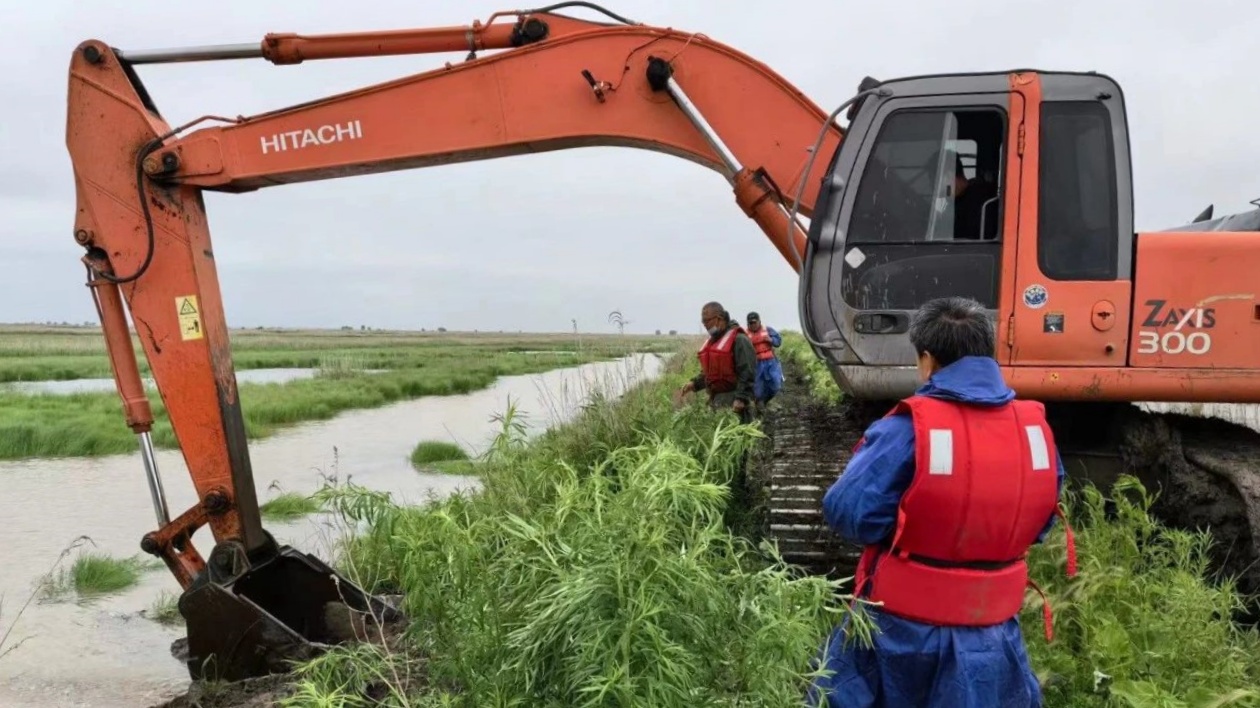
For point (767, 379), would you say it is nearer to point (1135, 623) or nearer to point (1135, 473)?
point (1135, 473)

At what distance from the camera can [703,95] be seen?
5148 millimetres

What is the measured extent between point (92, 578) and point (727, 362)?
596cm

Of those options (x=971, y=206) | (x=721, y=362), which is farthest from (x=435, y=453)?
(x=971, y=206)

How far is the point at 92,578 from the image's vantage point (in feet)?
24.7

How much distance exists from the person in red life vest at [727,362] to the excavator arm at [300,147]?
4033 millimetres

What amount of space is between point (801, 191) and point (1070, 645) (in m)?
2.50

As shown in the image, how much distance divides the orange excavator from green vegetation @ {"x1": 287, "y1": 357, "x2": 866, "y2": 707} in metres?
1.58

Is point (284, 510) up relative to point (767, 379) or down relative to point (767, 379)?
down

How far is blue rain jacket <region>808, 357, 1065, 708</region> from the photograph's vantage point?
8.77ft

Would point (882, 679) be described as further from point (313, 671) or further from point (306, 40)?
point (306, 40)

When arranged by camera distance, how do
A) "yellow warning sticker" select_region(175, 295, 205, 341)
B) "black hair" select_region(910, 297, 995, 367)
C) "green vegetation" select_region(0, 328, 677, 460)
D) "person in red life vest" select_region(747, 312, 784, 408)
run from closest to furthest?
"black hair" select_region(910, 297, 995, 367), "yellow warning sticker" select_region(175, 295, 205, 341), "person in red life vest" select_region(747, 312, 784, 408), "green vegetation" select_region(0, 328, 677, 460)

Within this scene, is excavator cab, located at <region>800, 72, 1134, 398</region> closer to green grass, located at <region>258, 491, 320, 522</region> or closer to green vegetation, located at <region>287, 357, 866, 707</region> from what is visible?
green vegetation, located at <region>287, 357, 866, 707</region>

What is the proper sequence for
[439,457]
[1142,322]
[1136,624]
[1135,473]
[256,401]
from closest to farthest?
[1136,624] → [1142,322] → [1135,473] → [439,457] → [256,401]

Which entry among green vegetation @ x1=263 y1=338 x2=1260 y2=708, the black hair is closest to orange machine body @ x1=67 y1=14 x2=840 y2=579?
green vegetation @ x1=263 y1=338 x2=1260 y2=708
